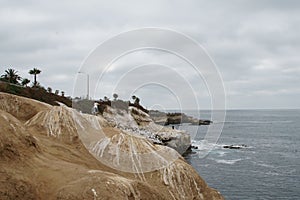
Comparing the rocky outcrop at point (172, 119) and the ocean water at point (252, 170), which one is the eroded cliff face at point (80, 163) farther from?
the rocky outcrop at point (172, 119)

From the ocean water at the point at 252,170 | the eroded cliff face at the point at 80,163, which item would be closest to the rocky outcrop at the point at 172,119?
the ocean water at the point at 252,170

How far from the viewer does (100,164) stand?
60.1 feet

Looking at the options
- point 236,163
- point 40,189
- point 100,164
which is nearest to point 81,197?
point 40,189

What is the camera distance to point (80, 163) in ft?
56.4

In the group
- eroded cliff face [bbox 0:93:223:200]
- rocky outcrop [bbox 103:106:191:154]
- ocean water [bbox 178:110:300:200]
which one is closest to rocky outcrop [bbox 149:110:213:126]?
ocean water [bbox 178:110:300:200]

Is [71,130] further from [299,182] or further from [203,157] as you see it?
[203,157]

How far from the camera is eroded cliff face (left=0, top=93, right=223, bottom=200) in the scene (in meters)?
13.4

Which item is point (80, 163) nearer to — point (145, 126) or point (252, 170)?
Result: point (252, 170)

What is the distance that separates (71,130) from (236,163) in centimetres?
4958

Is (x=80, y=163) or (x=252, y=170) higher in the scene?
(x=80, y=163)

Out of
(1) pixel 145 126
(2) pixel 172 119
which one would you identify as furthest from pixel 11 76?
(2) pixel 172 119

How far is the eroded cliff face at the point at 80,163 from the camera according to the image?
13406 millimetres

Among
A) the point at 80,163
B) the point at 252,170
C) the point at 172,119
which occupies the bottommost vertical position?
the point at 252,170

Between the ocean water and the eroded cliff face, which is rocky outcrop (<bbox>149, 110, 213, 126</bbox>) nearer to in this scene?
the ocean water
